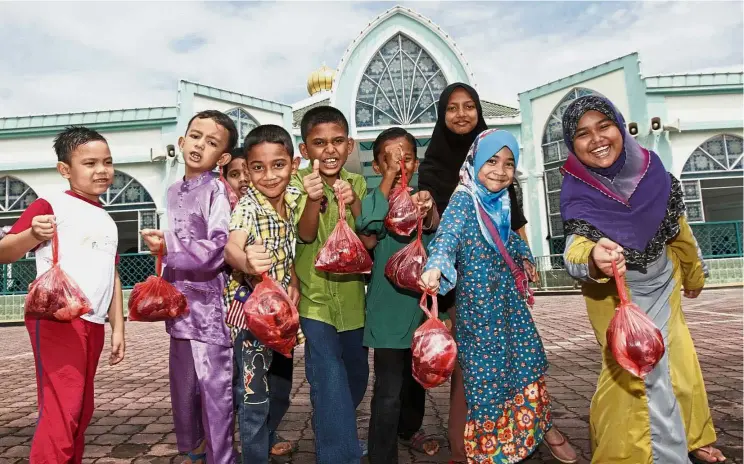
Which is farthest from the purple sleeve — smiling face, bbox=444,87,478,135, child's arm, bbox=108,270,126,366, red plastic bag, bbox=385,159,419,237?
smiling face, bbox=444,87,478,135

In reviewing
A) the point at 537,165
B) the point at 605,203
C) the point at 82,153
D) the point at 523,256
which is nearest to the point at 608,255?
the point at 605,203

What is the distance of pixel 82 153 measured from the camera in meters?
2.65

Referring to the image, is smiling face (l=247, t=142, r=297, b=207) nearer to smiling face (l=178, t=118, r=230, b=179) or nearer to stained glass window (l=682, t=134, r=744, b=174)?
smiling face (l=178, t=118, r=230, b=179)

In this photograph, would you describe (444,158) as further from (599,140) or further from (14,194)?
(14,194)

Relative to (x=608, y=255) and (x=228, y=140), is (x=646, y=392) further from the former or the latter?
(x=228, y=140)

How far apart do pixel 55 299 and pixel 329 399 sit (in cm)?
134

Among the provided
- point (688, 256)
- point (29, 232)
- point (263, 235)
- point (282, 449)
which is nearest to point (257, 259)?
point (263, 235)

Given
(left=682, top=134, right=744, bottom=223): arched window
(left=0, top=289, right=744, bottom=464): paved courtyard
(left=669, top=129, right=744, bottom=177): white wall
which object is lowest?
(left=0, top=289, right=744, bottom=464): paved courtyard

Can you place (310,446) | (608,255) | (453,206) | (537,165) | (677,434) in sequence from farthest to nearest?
(537,165)
(310,446)
(453,206)
(677,434)
(608,255)

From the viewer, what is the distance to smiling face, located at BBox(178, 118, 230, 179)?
9.13ft

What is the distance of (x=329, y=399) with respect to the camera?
250 cm

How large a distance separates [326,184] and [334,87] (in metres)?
15.8

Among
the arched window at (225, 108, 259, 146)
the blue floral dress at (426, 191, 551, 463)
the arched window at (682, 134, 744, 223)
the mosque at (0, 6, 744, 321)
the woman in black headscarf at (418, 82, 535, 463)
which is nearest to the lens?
the blue floral dress at (426, 191, 551, 463)

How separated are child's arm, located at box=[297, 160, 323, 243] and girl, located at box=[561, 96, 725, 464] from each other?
1.24 metres
